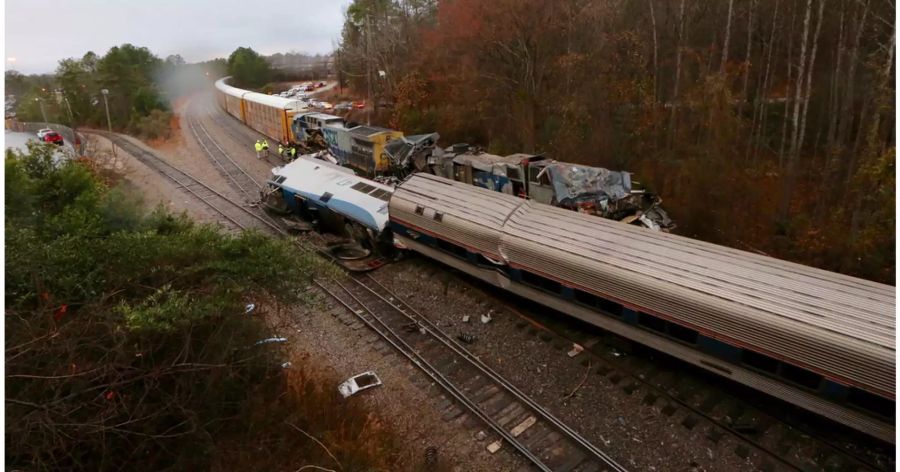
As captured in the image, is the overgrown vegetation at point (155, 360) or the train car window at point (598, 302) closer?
the overgrown vegetation at point (155, 360)

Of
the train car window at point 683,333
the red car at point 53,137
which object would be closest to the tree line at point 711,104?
the train car window at point 683,333

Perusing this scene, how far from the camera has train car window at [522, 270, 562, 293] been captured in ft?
37.7

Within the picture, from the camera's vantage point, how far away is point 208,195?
2347 centimetres

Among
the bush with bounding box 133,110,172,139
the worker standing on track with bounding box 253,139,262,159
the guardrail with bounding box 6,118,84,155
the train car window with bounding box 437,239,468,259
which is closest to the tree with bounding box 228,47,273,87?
the bush with bounding box 133,110,172,139

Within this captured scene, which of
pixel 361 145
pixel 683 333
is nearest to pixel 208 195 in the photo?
pixel 361 145

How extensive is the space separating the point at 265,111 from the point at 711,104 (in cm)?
2814

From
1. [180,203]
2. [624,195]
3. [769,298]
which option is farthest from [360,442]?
[180,203]

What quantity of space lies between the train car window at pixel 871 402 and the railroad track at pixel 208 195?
1621cm

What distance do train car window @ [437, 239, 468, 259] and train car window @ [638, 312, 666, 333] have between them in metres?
5.03

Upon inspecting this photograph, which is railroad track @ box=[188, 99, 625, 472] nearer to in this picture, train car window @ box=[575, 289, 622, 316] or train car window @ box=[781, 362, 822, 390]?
train car window @ box=[575, 289, 622, 316]

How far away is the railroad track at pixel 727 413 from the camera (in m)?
8.45

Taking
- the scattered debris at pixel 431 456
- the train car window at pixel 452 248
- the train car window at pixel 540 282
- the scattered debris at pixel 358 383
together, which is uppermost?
the train car window at pixel 452 248

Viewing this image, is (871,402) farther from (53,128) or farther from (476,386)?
(53,128)

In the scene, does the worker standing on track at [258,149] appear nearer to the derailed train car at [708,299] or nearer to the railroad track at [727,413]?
the derailed train car at [708,299]
